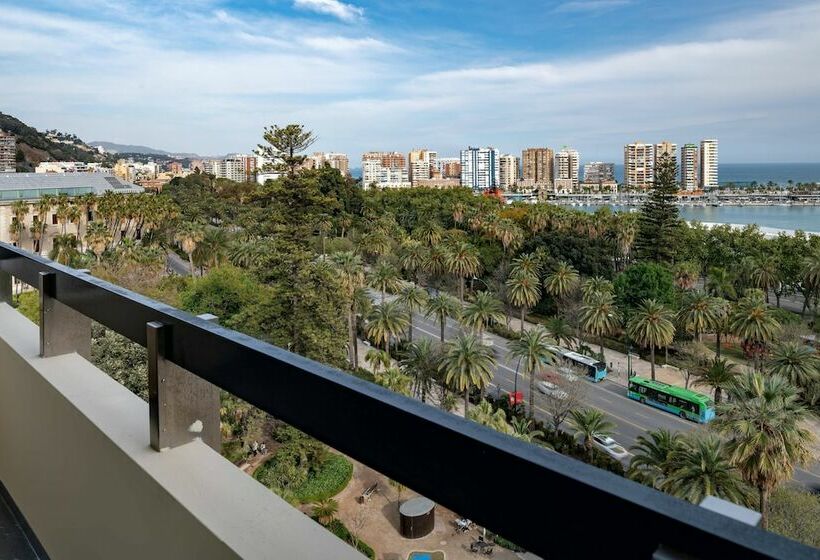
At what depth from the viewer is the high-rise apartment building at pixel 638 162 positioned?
97.6 m

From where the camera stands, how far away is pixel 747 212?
85.9 metres

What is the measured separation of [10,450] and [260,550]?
1517 millimetres

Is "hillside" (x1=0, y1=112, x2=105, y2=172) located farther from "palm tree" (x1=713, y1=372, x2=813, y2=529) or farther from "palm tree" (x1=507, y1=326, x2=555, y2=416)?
"palm tree" (x1=713, y1=372, x2=813, y2=529)

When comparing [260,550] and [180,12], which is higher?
[180,12]

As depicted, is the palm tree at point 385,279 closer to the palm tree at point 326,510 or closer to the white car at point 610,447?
the white car at point 610,447

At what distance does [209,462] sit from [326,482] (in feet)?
43.0

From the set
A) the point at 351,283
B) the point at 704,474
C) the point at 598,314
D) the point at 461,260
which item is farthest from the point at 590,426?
the point at 461,260

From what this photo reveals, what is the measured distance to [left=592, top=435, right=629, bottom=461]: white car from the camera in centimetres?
1531

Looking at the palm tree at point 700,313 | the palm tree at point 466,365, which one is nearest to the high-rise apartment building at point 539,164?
the palm tree at point 700,313

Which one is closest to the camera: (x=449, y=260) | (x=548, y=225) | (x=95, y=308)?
(x=95, y=308)

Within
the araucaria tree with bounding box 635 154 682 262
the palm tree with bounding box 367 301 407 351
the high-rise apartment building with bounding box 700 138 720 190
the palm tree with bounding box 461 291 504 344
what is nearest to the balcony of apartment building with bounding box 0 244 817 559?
the palm tree with bounding box 367 301 407 351

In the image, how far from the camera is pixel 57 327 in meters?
1.82

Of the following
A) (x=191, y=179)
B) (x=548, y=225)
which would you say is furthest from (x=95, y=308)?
(x=191, y=179)

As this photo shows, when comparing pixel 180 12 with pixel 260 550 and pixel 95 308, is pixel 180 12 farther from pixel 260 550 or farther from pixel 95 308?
pixel 260 550
